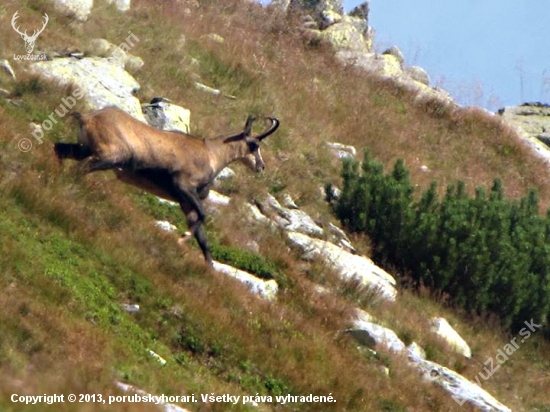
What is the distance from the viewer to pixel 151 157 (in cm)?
1589

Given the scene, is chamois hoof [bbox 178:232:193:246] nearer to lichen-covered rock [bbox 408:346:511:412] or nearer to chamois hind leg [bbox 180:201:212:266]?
chamois hind leg [bbox 180:201:212:266]

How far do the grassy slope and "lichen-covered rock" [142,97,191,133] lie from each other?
3.15 ft

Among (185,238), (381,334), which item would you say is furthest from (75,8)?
(381,334)

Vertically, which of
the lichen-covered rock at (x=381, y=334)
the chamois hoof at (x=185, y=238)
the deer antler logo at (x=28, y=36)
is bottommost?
the deer antler logo at (x=28, y=36)

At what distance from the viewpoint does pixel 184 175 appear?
16266mm

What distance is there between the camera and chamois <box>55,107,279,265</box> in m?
15.3

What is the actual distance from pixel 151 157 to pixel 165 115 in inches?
159

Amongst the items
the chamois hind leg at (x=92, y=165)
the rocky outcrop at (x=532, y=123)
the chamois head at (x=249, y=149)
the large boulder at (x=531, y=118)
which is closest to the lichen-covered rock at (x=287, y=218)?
the chamois head at (x=249, y=149)

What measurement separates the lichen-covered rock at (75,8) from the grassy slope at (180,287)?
0.32 metres

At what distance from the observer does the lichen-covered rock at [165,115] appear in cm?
1972

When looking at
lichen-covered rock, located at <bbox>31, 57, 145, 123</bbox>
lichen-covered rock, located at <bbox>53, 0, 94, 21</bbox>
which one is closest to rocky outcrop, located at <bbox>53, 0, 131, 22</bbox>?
lichen-covered rock, located at <bbox>53, 0, 94, 21</bbox>

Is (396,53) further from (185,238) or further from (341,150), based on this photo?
(185,238)

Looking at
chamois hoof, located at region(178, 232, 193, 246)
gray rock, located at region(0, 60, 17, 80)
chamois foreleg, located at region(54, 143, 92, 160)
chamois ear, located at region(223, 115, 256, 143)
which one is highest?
chamois ear, located at region(223, 115, 256, 143)

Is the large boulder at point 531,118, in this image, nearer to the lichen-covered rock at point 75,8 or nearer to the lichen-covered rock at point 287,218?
the lichen-covered rock at point 75,8
